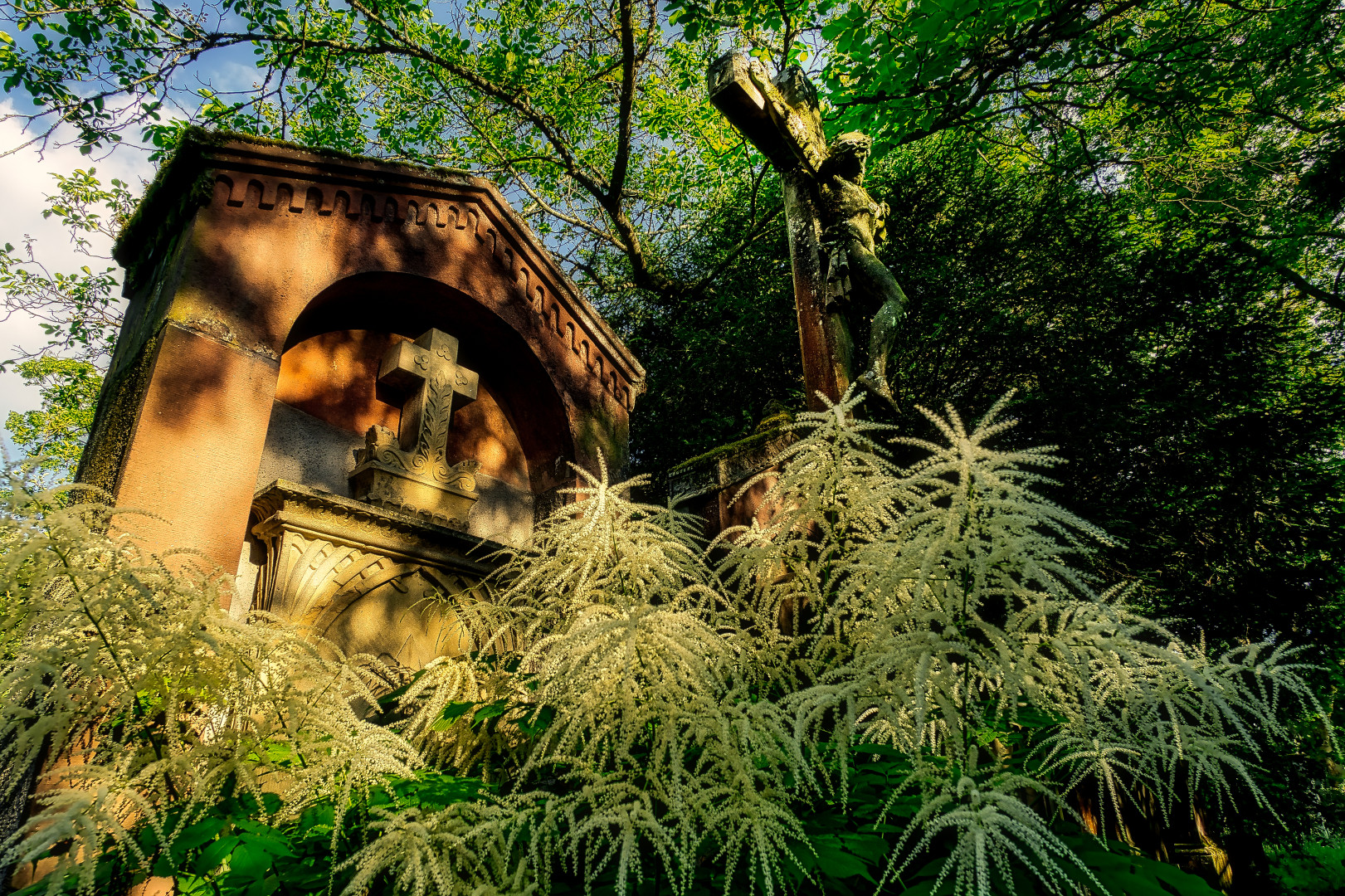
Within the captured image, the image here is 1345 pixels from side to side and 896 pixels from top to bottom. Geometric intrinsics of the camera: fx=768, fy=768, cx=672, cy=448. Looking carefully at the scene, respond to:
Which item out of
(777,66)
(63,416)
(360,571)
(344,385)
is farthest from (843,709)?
(63,416)

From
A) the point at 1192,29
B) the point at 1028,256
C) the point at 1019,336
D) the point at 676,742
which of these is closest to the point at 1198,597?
the point at 1019,336

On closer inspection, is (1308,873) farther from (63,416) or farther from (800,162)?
(63,416)

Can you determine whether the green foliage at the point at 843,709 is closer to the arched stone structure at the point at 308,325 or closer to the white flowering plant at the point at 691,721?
the white flowering plant at the point at 691,721

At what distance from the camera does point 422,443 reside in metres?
6.24

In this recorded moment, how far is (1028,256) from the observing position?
42.1ft

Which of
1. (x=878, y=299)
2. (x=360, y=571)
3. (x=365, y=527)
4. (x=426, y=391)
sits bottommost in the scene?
(x=360, y=571)

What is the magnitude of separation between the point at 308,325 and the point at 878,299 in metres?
4.41

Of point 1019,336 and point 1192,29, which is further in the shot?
point 1019,336

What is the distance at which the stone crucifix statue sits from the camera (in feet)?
15.9

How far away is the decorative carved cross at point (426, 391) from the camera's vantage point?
20.5 feet

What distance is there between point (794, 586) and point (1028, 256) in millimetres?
12476

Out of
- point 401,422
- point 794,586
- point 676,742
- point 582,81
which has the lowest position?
point 676,742

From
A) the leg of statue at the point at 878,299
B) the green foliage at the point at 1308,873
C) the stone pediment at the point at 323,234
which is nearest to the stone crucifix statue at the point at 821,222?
the leg of statue at the point at 878,299

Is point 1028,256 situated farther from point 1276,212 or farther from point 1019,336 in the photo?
point 1276,212
